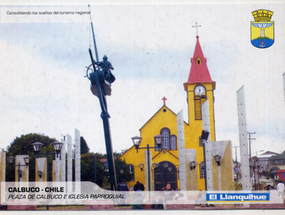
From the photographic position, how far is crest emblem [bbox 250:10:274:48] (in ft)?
37.2

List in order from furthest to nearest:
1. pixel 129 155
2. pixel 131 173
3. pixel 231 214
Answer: pixel 129 155 → pixel 131 173 → pixel 231 214

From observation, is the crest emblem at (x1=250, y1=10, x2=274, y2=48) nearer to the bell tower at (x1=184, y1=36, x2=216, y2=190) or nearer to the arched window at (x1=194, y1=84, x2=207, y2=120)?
the bell tower at (x1=184, y1=36, x2=216, y2=190)

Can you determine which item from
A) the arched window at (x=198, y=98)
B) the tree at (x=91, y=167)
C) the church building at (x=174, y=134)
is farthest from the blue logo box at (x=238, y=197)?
the arched window at (x=198, y=98)

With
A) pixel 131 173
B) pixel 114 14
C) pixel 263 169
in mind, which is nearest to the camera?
pixel 114 14

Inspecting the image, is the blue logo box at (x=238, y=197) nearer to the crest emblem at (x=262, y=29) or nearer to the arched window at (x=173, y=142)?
the crest emblem at (x=262, y=29)

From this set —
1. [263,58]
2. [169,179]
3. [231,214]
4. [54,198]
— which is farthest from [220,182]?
[169,179]

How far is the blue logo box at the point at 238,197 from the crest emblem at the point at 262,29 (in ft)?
14.1

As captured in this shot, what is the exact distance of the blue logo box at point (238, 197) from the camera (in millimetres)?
10398

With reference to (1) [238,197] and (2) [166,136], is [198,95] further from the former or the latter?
(1) [238,197]

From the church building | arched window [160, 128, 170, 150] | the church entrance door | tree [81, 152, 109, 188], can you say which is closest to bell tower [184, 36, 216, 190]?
the church building

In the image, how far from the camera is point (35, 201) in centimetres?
1122

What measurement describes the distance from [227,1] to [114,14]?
343 centimetres

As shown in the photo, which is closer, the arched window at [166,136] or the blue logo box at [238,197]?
the blue logo box at [238,197]

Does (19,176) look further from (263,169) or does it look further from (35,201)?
(263,169)
